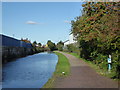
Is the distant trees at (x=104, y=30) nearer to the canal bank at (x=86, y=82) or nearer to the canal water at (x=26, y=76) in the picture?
the canal bank at (x=86, y=82)

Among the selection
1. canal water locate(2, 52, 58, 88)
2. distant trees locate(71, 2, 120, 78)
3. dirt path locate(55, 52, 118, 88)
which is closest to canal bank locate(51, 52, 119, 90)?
dirt path locate(55, 52, 118, 88)

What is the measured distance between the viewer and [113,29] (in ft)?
29.5

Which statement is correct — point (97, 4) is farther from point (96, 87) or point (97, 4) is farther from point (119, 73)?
point (96, 87)

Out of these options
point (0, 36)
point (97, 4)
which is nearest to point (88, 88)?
point (97, 4)

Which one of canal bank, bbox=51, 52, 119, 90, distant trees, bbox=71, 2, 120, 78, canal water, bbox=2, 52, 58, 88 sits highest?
distant trees, bbox=71, 2, 120, 78

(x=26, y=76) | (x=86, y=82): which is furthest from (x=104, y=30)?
(x=26, y=76)

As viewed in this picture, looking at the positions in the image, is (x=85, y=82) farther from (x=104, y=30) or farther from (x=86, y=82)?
(x=104, y=30)

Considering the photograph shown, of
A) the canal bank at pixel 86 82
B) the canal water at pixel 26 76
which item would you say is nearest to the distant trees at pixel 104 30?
the canal bank at pixel 86 82

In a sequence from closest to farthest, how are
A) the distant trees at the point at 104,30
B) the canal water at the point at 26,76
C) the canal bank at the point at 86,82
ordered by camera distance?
the canal bank at the point at 86,82 → the distant trees at the point at 104,30 → the canal water at the point at 26,76

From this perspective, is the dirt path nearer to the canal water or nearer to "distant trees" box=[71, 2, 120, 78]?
"distant trees" box=[71, 2, 120, 78]

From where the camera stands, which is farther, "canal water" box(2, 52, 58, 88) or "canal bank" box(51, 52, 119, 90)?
"canal water" box(2, 52, 58, 88)

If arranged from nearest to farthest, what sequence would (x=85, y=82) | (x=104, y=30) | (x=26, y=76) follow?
(x=85, y=82)
(x=104, y=30)
(x=26, y=76)

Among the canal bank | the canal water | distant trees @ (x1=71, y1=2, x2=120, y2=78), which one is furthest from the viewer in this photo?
the canal water

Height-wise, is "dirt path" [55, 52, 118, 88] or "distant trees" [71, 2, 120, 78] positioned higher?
"distant trees" [71, 2, 120, 78]
